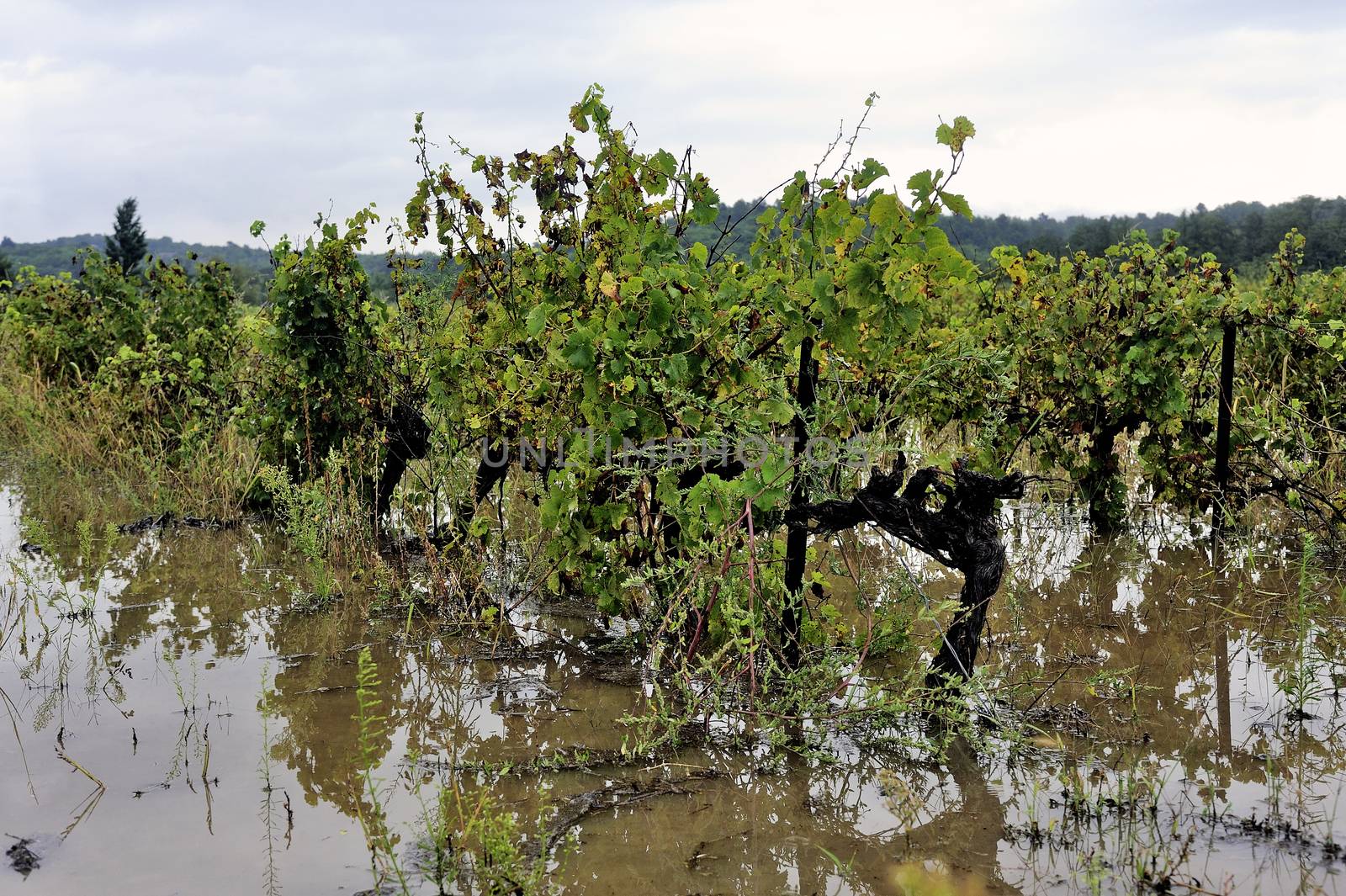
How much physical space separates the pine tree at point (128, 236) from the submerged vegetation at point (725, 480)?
41.3 meters

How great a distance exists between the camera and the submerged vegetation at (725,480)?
3594 millimetres

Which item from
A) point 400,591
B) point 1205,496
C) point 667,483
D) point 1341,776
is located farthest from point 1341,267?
point 400,591

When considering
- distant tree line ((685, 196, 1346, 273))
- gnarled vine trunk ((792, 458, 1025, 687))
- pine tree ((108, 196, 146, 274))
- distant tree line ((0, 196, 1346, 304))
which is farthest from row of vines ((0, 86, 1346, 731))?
pine tree ((108, 196, 146, 274))

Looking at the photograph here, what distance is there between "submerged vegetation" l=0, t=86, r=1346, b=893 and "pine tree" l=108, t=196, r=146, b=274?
136 ft

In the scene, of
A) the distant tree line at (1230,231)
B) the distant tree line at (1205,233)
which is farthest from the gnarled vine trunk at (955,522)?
the distant tree line at (1230,231)

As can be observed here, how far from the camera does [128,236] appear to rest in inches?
1764

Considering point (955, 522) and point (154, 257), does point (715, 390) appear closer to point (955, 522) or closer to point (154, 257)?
point (955, 522)

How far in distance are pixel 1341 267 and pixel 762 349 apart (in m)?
6.47

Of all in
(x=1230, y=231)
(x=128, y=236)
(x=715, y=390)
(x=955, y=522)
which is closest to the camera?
(x=955, y=522)

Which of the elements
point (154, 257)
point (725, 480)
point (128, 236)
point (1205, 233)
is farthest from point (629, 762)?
point (128, 236)

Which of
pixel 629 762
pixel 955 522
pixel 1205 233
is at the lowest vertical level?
pixel 629 762

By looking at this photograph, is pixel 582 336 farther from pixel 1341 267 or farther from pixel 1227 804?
pixel 1341 267

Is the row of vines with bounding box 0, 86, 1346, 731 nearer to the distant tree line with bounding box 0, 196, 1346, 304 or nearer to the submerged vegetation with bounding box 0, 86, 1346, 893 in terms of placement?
the submerged vegetation with bounding box 0, 86, 1346, 893

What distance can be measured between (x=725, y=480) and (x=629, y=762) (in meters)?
1.39
